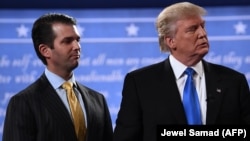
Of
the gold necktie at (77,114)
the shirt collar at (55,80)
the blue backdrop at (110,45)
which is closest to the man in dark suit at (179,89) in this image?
the gold necktie at (77,114)

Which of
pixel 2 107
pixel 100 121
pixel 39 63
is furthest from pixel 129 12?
pixel 100 121

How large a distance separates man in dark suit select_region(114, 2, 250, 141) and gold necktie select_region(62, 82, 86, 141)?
31 centimetres

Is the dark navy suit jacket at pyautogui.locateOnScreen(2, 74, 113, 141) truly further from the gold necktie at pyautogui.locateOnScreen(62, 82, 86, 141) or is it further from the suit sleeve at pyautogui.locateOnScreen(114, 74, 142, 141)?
the suit sleeve at pyautogui.locateOnScreen(114, 74, 142, 141)

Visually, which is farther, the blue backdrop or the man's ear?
the blue backdrop

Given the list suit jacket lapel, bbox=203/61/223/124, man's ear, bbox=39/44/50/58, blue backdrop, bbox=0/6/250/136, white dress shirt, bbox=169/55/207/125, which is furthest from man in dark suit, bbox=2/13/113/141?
blue backdrop, bbox=0/6/250/136

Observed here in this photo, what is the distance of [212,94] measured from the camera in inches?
85.4

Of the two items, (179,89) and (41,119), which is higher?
(179,89)

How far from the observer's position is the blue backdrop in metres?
3.71

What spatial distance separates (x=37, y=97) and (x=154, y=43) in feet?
4.60

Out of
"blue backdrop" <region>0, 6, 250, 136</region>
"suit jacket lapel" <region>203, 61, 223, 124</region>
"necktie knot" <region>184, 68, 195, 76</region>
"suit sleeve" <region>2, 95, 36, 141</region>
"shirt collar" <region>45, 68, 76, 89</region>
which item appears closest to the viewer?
"suit jacket lapel" <region>203, 61, 223, 124</region>

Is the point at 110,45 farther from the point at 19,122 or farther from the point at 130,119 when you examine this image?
A: the point at 130,119

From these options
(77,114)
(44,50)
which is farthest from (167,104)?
(44,50)

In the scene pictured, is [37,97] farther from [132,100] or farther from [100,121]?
[132,100]

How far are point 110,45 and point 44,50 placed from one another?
1.15m
